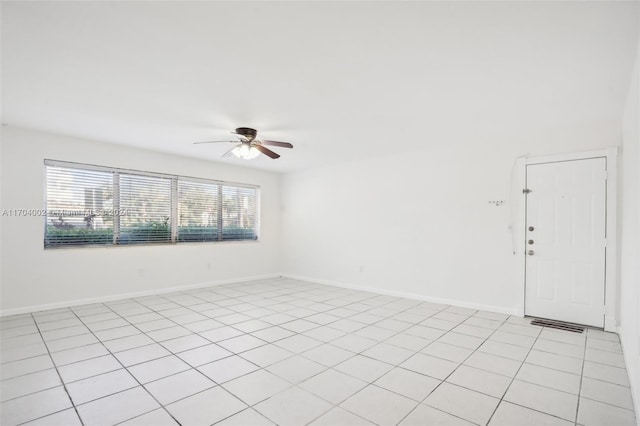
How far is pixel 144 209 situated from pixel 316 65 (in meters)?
4.38

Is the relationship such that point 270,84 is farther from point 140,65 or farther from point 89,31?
point 89,31

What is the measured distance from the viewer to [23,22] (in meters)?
2.03

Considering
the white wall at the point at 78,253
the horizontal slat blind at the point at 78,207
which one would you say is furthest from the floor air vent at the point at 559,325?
the horizontal slat blind at the point at 78,207

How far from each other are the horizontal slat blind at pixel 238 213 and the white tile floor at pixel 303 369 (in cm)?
253

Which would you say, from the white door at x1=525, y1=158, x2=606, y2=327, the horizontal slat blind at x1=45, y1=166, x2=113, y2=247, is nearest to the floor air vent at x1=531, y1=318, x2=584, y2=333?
the white door at x1=525, y1=158, x2=606, y2=327

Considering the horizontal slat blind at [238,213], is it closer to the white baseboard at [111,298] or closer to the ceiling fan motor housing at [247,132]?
the white baseboard at [111,298]

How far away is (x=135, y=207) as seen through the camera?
5.39m

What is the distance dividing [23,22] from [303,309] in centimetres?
406

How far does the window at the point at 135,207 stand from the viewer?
4.66m

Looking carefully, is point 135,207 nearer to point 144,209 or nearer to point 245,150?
point 144,209

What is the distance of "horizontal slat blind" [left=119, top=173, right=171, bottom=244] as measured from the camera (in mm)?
5258

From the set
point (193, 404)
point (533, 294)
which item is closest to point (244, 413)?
point (193, 404)

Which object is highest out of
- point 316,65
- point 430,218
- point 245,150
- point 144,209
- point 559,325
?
point 316,65

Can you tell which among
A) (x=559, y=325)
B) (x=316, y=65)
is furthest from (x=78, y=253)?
(x=559, y=325)
